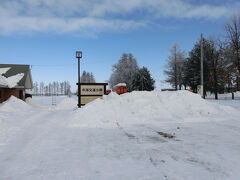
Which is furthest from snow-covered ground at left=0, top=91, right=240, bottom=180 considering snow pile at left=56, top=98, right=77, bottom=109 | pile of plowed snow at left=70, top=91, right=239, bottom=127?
snow pile at left=56, top=98, right=77, bottom=109

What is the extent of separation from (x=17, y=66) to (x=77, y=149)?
85.4 feet

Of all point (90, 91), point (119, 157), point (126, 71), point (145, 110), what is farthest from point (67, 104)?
point (126, 71)

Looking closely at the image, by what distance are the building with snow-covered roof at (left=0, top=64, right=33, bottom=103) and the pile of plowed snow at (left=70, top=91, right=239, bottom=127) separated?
15706 millimetres

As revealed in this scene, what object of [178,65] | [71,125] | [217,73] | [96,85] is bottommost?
[71,125]

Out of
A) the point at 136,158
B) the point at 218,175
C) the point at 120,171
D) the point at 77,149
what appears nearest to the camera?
the point at 218,175

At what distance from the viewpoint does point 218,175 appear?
2703mm

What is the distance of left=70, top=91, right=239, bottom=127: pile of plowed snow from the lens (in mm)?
8086

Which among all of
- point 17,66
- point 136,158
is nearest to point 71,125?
point 136,158

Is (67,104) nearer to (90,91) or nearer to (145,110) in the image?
(90,91)

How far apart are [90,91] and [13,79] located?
48.1 ft

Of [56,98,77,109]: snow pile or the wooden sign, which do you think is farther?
[56,98,77,109]: snow pile

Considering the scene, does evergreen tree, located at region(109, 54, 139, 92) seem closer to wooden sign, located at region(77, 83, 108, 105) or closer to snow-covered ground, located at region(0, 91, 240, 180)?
wooden sign, located at region(77, 83, 108, 105)

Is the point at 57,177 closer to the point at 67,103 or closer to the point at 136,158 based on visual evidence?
the point at 136,158

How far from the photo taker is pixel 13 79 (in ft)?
71.1
